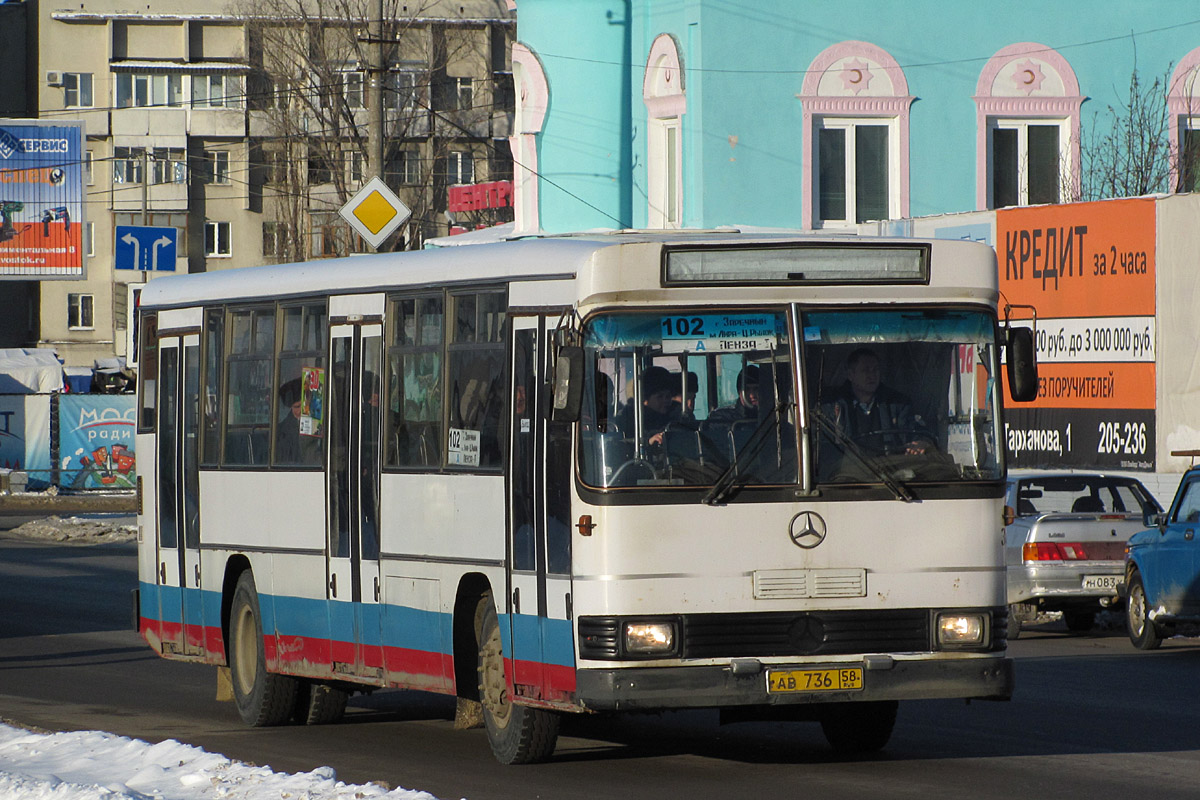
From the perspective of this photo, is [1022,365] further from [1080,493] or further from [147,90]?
[147,90]

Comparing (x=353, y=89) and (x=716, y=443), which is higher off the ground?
(x=353, y=89)

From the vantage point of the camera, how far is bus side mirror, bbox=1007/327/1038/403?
1030cm

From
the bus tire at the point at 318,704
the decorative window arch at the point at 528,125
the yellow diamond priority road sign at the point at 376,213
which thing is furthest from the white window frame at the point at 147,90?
the bus tire at the point at 318,704

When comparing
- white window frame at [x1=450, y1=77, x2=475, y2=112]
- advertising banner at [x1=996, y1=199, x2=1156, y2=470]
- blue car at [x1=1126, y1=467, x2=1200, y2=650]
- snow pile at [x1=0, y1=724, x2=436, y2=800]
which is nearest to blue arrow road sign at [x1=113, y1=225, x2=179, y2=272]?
advertising banner at [x1=996, y1=199, x2=1156, y2=470]

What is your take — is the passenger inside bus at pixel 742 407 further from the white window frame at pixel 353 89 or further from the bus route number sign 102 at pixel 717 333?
the white window frame at pixel 353 89

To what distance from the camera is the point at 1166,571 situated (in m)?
17.1

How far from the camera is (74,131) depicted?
4688 cm

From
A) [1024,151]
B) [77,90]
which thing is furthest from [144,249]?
[77,90]

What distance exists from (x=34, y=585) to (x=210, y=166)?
5735cm

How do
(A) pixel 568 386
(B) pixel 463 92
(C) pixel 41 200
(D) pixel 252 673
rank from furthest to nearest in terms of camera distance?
(B) pixel 463 92 → (C) pixel 41 200 → (D) pixel 252 673 → (A) pixel 568 386

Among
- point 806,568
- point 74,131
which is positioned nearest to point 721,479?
point 806,568

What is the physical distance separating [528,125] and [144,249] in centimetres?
1148

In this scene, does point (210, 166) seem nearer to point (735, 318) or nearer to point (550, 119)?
point (550, 119)

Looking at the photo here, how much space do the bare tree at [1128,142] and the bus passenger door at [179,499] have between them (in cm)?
1914
